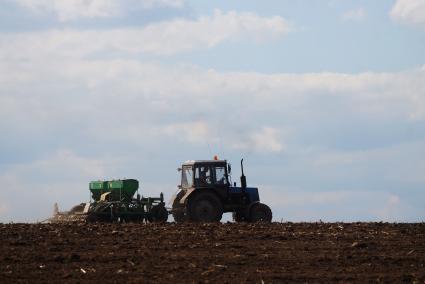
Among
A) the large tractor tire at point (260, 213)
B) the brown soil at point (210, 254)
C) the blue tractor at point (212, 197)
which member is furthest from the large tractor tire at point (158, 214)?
the brown soil at point (210, 254)

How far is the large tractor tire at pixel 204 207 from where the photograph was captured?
35.3m

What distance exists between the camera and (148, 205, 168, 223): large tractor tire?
37.9m

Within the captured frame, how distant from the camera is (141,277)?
57.8ft

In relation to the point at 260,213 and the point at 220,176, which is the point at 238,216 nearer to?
the point at 260,213

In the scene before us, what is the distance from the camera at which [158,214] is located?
38.0 metres

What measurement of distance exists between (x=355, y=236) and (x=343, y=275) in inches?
280

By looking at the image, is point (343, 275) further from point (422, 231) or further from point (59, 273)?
point (422, 231)

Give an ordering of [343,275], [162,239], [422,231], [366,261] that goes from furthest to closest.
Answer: [422,231] < [162,239] < [366,261] < [343,275]

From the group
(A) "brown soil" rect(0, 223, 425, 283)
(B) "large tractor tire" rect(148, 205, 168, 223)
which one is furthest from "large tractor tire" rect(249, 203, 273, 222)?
(A) "brown soil" rect(0, 223, 425, 283)

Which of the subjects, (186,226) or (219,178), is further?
(219,178)

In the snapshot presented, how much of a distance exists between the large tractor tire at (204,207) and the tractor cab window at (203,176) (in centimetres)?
43

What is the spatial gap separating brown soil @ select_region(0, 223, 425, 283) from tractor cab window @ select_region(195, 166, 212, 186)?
7153mm

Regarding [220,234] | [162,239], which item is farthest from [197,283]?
[220,234]

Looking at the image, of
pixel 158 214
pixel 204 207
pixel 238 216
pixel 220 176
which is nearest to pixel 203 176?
pixel 220 176
